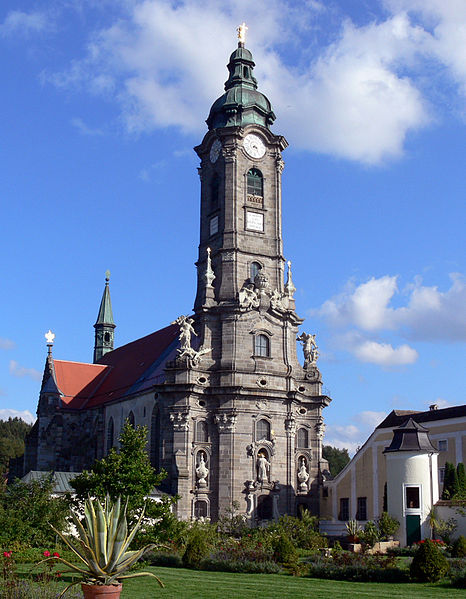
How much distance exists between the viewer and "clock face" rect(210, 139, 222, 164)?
6029 cm

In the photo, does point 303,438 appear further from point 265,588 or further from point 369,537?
point 265,588

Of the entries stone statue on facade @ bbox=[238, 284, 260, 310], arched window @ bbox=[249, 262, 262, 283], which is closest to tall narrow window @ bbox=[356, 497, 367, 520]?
stone statue on facade @ bbox=[238, 284, 260, 310]

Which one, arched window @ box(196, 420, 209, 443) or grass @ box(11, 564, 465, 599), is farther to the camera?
arched window @ box(196, 420, 209, 443)

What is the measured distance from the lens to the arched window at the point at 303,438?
2245 inches

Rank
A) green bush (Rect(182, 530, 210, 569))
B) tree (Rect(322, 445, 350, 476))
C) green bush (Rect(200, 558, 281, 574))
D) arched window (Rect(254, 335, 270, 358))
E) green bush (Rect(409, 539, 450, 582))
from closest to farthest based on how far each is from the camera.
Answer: green bush (Rect(409, 539, 450, 582)), green bush (Rect(200, 558, 281, 574)), green bush (Rect(182, 530, 210, 569)), arched window (Rect(254, 335, 270, 358)), tree (Rect(322, 445, 350, 476))

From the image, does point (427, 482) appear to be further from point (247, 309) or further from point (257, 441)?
point (247, 309)

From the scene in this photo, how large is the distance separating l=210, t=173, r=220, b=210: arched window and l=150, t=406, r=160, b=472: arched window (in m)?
16.0

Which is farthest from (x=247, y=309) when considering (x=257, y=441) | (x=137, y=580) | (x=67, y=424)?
(x=137, y=580)

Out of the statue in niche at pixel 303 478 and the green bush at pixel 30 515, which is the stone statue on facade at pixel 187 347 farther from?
the green bush at pixel 30 515

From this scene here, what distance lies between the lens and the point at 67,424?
229ft

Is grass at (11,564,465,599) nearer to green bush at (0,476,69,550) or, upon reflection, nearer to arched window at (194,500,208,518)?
green bush at (0,476,69,550)

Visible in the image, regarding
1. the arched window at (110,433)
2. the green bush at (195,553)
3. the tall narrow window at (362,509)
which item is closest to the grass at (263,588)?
the green bush at (195,553)

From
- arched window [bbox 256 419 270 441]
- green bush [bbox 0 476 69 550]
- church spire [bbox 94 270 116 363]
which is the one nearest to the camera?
green bush [bbox 0 476 69 550]

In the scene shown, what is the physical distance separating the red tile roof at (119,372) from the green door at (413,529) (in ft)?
70.9
